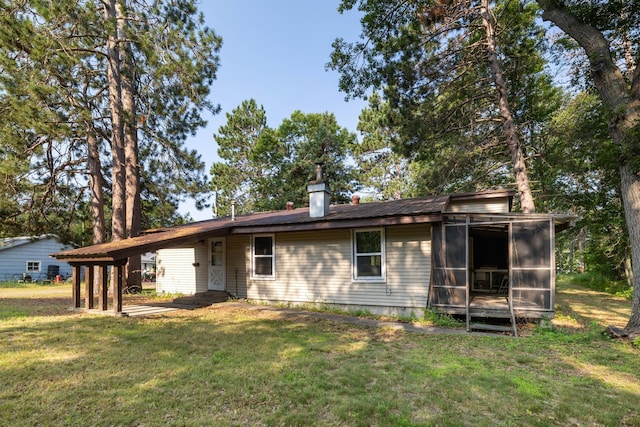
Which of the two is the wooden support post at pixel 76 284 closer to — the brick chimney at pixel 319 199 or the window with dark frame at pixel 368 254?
the brick chimney at pixel 319 199

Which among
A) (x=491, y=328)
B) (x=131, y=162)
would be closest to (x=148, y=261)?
(x=131, y=162)

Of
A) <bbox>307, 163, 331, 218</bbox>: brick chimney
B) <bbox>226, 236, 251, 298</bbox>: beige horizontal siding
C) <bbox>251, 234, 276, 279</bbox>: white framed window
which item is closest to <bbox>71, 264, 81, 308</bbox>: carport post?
<bbox>226, 236, 251, 298</bbox>: beige horizontal siding

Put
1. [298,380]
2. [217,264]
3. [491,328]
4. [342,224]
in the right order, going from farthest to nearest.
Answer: [217,264]
[342,224]
[491,328]
[298,380]

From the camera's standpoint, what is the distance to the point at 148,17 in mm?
13211

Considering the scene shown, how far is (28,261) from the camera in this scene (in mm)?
24172

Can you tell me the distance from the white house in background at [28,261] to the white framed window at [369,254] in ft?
73.3

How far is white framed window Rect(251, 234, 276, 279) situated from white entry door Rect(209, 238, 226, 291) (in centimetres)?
149

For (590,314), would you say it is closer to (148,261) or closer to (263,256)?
(263,256)

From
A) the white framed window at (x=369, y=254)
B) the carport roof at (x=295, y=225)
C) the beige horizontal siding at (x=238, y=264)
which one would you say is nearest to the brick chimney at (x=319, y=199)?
the carport roof at (x=295, y=225)

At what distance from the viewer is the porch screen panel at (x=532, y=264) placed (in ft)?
24.8

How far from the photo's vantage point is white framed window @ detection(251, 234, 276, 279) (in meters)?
10.9

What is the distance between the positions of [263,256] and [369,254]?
12.2 feet

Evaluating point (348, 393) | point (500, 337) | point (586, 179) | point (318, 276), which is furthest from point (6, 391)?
point (586, 179)

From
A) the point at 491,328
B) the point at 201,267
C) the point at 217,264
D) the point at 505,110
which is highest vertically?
the point at 505,110
